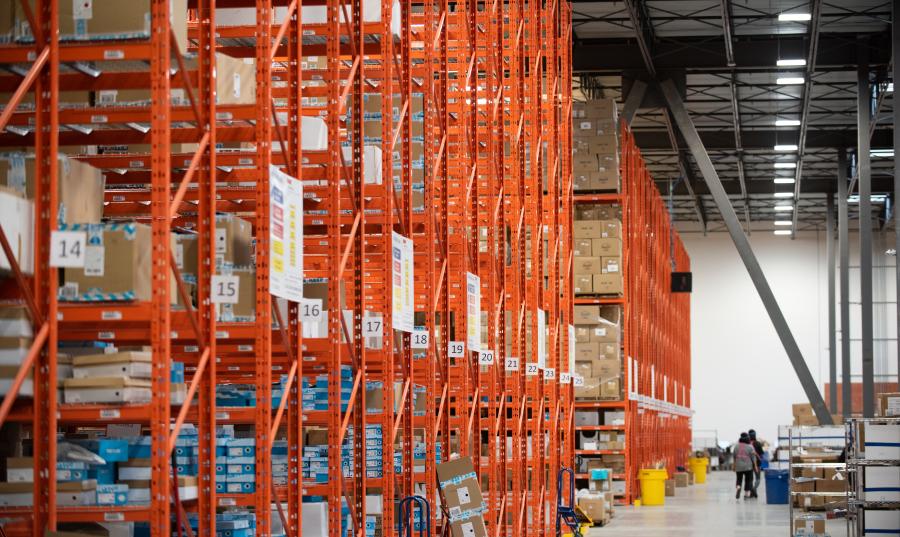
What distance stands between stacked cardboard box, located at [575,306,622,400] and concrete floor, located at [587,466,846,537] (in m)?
2.28

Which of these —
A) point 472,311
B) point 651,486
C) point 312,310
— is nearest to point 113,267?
point 312,310

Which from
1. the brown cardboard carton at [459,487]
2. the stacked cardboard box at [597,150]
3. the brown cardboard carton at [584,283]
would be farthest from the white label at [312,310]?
the stacked cardboard box at [597,150]

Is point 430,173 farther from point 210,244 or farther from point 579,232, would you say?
point 579,232

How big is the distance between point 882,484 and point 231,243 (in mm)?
A: 10688

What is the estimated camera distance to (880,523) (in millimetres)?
15000

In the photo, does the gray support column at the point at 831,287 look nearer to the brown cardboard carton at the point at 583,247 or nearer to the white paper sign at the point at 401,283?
the brown cardboard carton at the point at 583,247

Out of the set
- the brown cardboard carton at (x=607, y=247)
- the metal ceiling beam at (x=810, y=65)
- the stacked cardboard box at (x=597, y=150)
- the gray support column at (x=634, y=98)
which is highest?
the metal ceiling beam at (x=810, y=65)

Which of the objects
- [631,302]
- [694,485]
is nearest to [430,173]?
[631,302]

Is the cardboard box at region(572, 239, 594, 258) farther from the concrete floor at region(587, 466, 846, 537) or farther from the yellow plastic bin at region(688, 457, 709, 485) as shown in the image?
the yellow plastic bin at region(688, 457, 709, 485)

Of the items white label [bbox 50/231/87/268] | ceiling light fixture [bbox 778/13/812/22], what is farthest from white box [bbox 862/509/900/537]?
ceiling light fixture [bbox 778/13/812/22]

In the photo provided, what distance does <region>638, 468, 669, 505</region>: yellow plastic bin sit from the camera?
25141 mm

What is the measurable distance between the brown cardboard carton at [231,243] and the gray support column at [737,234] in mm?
20791

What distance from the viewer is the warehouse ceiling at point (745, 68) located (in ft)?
83.0

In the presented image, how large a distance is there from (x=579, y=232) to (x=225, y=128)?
15.4 meters
